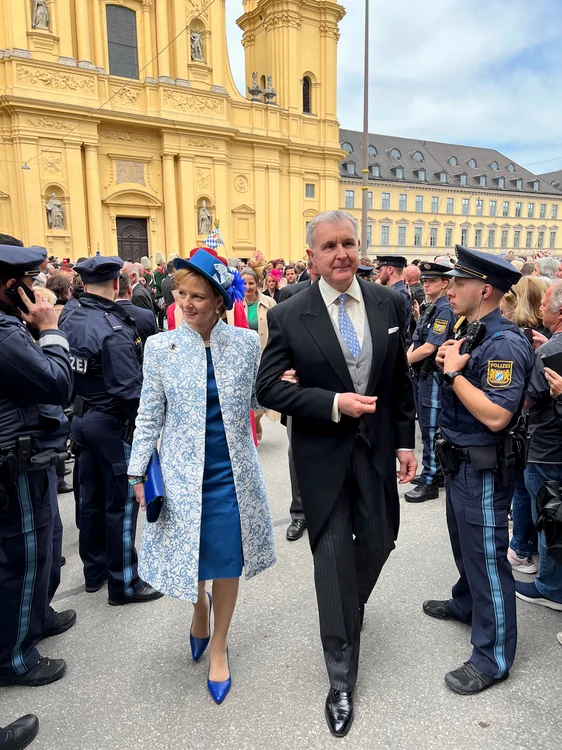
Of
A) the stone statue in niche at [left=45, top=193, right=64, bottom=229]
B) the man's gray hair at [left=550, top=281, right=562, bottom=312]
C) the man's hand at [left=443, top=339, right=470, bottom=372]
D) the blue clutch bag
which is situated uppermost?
the stone statue in niche at [left=45, top=193, right=64, bottom=229]

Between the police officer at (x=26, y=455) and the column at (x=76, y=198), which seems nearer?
the police officer at (x=26, y=455)

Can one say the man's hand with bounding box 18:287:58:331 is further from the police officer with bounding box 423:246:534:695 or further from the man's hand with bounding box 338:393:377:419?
the police officer with bounding box 423:246:534:695

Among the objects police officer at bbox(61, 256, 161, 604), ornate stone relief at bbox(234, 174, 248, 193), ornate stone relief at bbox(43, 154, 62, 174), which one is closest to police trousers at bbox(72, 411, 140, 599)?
police officer at bbox(61, 256, 161, 604)

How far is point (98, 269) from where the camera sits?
3.39 meters

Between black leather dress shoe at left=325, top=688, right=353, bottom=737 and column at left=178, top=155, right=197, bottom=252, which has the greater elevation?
column at left=178, top=155, right=197, bottom=252

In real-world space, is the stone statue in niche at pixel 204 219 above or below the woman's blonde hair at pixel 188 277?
above

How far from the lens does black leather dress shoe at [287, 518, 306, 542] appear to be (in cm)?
422

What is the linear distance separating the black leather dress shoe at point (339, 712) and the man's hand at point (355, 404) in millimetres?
1349

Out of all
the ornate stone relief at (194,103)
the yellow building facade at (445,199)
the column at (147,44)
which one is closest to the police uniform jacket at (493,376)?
the ornate stone relief at (194,103)

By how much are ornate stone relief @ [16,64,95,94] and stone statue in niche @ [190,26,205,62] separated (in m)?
6.11

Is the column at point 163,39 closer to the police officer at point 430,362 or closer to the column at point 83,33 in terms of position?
the column at point 83,33

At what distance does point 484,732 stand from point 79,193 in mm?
28000

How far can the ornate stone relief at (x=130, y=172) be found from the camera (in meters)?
27.4

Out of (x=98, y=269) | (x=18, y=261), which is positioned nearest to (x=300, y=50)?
(x=98, y=269)
